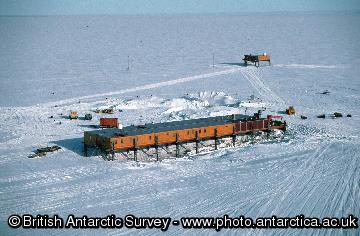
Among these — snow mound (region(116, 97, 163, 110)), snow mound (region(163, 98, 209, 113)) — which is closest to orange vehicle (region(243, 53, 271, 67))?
snow mound (region(163, 98, 209, 113))

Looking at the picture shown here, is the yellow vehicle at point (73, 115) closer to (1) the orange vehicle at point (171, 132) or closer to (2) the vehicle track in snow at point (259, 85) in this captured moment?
(1) the orange vehicle at point (171, 132)

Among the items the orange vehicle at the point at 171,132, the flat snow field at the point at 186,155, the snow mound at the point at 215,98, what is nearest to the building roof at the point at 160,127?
the orange vehicle at the point at 171,132

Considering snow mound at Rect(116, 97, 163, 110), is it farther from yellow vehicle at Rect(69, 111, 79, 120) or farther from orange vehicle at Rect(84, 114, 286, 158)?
orange vehicle at Rect(84, 114, 286, 158)

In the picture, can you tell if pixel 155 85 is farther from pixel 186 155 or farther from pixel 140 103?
pixel 186 155

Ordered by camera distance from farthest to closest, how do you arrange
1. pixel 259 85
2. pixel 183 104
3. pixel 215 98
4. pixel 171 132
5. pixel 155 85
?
pixel 155 85
pixel 259 85
pixel 215 98
pixel 183 104
pixel 171 132

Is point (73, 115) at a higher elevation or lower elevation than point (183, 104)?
lower

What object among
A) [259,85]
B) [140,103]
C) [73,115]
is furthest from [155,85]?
[73,115]
